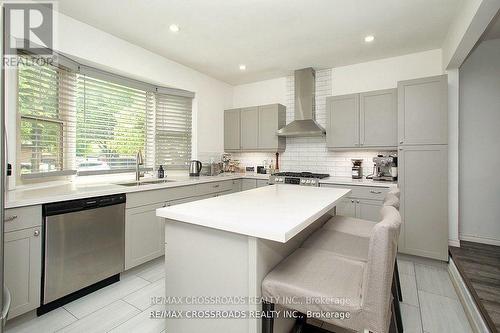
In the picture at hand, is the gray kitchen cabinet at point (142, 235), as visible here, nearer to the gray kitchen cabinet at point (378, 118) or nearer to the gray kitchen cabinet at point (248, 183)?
the gray kitchen cabinet at point (248, 183)

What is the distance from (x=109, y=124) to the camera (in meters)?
3.07

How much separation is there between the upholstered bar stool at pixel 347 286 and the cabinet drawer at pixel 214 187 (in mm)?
2237

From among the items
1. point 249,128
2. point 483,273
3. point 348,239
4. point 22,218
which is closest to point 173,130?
point 249,128

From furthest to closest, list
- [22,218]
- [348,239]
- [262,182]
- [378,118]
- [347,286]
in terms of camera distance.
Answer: [262,182]
[378,118]
[22,218]
[348,239]
[347,286]

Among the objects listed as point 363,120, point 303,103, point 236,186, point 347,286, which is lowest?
point 347,286

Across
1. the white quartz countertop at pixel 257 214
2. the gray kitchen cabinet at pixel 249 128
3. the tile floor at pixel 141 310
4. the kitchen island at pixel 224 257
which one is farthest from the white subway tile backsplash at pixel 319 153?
the kitchen island at pixel 224 257

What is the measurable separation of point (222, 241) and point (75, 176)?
241cm

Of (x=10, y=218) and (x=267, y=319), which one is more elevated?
(x=10, y=218)

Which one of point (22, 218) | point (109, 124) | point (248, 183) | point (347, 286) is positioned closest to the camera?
point (347, 286)

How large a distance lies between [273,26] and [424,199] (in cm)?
267

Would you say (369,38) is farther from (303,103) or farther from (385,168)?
(385,168)

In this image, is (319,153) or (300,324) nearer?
(300,324)

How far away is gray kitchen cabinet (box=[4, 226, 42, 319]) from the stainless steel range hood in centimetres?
330

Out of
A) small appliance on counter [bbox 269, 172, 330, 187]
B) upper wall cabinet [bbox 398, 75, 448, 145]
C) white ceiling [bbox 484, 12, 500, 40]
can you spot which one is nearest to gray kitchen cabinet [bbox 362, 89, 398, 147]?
upper wall cabinet [bbox 398, 75, 448, 145]
